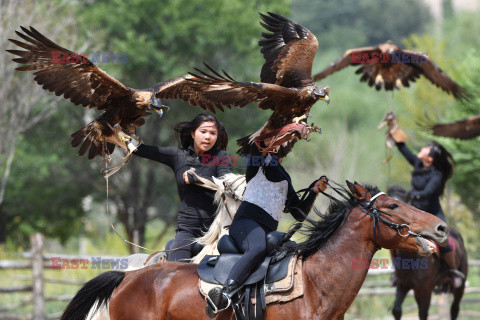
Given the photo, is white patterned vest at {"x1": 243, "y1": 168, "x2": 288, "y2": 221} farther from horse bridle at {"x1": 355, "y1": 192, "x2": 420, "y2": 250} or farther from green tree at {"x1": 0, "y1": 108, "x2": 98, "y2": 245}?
green tree at {"x1": 0, "y1": 108, "x2": 98, "y2": 245}

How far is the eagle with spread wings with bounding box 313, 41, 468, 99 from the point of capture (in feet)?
30.4

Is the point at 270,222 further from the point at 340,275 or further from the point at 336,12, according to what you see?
the point at 336,12

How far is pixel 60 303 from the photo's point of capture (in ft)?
42.2

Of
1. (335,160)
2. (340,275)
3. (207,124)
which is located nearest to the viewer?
(340,275)

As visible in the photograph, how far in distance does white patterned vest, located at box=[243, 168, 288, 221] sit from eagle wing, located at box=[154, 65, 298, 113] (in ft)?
1.83

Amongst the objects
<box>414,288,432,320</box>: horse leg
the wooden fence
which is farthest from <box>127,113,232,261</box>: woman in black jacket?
the wooden fence

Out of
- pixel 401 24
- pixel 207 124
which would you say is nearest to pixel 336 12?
pixel 401 24

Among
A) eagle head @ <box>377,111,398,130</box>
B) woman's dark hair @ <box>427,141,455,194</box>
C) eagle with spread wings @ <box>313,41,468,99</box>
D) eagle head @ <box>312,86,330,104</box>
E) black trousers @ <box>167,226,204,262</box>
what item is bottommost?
black trousers @ <box>167,226,204,262</box>

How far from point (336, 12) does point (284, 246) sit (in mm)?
55944

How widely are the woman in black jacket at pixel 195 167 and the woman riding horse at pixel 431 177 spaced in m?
3.61

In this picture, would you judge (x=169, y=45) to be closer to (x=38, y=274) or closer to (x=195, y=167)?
(x=38, y=274)

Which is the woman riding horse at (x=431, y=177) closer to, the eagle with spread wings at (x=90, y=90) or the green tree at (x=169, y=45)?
the eagle with spread wings at (x=90, y=90)

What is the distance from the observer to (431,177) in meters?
8.70

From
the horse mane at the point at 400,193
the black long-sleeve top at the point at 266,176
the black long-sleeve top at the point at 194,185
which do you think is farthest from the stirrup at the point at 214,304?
the horse mane at the point at 400,193
